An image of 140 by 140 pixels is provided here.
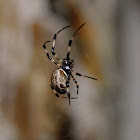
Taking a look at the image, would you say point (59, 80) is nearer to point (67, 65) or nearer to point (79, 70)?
point (67, 65)

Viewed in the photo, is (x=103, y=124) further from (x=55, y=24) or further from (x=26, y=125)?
(x=55, y=24)

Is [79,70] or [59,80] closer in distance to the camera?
[59,80]

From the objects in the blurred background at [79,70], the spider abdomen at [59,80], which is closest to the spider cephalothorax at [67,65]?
the spider abdomen at [59,80]

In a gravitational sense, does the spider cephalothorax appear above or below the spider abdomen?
above

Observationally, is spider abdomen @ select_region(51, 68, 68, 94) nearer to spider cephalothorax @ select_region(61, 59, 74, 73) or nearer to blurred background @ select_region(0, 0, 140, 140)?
spider cephalothorax @ select_region(61, 59, 74, 73)

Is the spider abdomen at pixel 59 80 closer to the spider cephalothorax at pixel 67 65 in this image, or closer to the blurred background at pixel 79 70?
the spider cephalothorax at pixel 67 65

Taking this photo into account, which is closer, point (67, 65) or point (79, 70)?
point (67, 65)

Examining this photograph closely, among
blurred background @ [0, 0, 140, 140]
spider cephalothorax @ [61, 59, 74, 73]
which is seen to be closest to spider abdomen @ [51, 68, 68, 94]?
spider cephalothorax @ [61, 59, 74, 73]

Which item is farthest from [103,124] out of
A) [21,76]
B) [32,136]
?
[21,76]

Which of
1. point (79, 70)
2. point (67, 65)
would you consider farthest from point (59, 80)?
point (79, 70)
